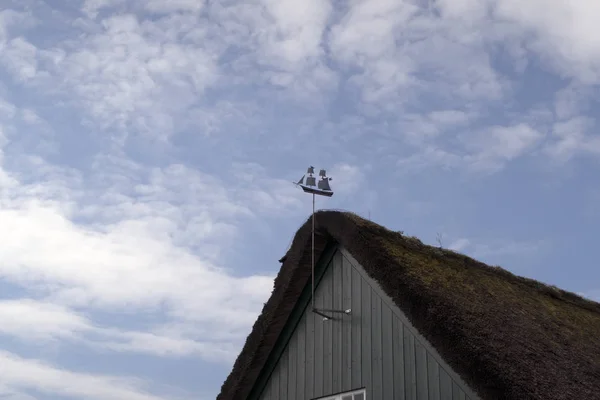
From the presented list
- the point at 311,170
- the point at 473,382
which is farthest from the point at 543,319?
the point at 311,170

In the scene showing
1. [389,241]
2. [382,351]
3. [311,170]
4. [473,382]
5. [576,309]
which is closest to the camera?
[473,382]

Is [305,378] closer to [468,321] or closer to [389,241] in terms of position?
[389,241]

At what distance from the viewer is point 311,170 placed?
13219 mm

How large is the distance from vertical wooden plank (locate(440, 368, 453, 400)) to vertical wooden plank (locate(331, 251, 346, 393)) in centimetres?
223

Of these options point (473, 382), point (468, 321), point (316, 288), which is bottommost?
point (473, 382)

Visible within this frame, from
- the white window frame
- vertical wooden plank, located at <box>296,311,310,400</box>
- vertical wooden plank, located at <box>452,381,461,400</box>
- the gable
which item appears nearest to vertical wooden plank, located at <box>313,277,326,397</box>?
the gable

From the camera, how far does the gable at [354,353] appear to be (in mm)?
10758

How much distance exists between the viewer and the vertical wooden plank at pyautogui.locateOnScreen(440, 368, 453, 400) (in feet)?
33.5

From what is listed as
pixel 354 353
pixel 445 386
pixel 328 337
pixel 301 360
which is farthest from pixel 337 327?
pixel 445 386

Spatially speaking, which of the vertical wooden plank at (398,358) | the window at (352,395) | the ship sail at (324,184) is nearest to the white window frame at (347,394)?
the window at (352,395)

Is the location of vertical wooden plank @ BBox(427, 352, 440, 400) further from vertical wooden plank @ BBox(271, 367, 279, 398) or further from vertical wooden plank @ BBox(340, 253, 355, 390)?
vertical wooden plank @ BBox(271, 367, 279, 398)

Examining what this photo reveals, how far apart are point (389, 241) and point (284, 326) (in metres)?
2.56

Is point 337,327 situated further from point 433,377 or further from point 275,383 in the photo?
point 433,377

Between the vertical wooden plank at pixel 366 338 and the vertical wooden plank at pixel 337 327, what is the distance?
1.68ft
